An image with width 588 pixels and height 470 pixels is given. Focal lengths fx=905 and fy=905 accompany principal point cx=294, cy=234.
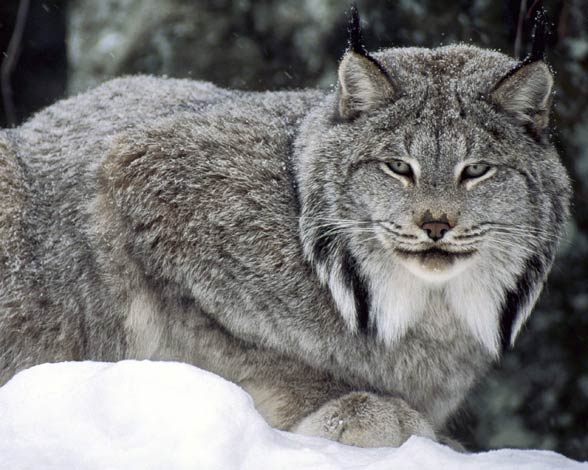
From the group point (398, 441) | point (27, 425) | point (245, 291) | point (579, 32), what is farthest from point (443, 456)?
point (579, 32)

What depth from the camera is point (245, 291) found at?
11.7ft

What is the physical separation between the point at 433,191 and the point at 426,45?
2322 mm

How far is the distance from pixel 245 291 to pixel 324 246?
1.28ft

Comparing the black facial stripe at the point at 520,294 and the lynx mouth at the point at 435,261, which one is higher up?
the lynx mouth at the point at 435,261

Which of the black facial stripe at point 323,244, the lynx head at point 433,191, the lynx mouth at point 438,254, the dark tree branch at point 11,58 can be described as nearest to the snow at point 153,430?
the lynx mouth at point 438,254

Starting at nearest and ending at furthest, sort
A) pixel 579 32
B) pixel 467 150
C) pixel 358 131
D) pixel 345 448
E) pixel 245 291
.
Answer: pixel 345 448 < pixel 467 150 < pixel 358 131 < pixel 245 291 < pixel 579 32

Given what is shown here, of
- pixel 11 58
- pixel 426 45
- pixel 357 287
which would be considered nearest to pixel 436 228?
pixel 357 287

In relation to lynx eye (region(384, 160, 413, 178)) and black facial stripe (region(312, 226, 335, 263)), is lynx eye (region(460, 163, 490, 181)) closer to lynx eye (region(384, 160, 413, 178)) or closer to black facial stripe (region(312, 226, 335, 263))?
lynx eye (region(384, 160, 413, 178))

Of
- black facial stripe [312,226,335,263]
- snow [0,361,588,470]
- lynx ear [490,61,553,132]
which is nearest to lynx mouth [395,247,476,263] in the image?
black facial stripe [312,226,335,263]

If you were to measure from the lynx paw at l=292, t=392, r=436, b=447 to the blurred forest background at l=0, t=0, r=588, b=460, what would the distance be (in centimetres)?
130

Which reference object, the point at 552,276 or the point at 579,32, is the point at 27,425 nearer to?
the point at 552,276

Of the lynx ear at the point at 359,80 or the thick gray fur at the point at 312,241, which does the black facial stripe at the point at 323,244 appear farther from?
the lynx ear at the point at 359,80

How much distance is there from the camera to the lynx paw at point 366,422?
316 cm

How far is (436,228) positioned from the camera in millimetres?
2998
